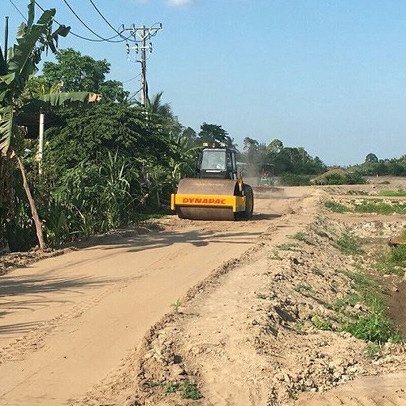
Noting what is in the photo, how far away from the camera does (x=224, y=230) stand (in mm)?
21266

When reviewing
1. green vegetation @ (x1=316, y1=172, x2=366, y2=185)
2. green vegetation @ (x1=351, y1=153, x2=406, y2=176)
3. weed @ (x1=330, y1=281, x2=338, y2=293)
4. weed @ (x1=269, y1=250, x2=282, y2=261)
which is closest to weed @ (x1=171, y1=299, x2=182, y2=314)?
weed @ (x1=330, y1=281, x2=338, y2=293)

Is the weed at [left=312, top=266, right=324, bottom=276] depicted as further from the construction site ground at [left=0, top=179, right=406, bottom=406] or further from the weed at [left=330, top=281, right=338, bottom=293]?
the weed at [left=330, top=281, right=338, bottom=293]

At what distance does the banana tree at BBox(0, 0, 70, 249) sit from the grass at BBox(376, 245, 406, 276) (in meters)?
8.96

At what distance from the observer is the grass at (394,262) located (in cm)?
1856

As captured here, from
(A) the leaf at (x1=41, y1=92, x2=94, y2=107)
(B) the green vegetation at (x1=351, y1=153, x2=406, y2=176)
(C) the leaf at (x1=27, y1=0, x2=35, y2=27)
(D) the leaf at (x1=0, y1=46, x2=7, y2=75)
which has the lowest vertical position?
(B) the green vegetation at (x1=351, y1=153, x2=406, y2=176)

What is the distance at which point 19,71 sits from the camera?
49.1 ft

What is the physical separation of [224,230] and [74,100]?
20.0ft

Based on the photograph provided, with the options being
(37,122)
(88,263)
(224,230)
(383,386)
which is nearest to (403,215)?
(224,230)

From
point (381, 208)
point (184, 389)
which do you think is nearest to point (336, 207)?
point (381, 208)

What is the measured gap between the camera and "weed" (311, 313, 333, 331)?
33.2 feet

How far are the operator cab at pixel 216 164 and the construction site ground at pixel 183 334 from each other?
8885 millimetres

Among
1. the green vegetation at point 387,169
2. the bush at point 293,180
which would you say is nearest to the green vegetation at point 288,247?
the bush at point 293,180

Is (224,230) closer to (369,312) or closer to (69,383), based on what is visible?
(369,312)

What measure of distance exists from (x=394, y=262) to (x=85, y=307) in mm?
12059
